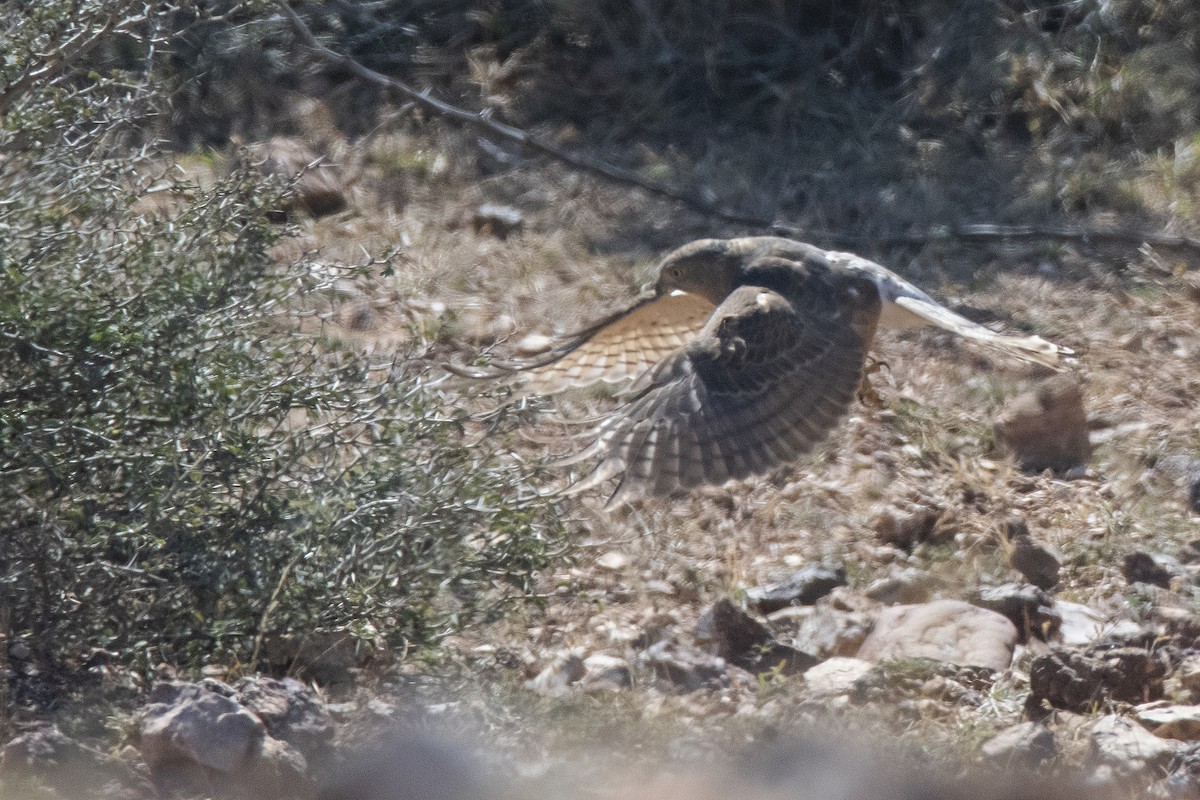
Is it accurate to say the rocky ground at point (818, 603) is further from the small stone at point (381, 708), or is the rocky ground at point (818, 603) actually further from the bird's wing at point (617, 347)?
the bird's wing at point (617, 347)

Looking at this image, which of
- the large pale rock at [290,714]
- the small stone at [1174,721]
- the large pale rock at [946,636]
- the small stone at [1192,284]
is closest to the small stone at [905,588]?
the large pale rock at [946,636]

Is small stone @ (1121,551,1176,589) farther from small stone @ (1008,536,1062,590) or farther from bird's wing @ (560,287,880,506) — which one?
bird's wing @ (560,287,880,506)

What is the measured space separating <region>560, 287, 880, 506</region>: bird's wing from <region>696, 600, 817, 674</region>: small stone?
0.45m

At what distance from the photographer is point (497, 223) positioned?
6.96 metres

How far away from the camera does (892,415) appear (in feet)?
17.7

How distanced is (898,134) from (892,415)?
7.95 feet

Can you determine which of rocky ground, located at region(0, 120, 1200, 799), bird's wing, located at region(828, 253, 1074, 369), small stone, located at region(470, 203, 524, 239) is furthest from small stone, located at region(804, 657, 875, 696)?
small stone, located at region(470, 203, 524, 239)

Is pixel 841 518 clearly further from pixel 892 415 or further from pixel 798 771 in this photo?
pixel 798 771

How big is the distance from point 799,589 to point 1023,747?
1.26m

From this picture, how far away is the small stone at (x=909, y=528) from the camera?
4.66 metres

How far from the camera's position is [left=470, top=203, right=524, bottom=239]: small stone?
6.94m

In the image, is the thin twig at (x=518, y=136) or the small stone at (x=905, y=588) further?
the thin twig at (x=518, y=136)

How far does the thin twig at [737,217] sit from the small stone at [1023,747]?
142 inches

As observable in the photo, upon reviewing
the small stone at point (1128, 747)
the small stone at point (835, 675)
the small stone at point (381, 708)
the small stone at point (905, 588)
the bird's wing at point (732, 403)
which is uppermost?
the bird's wing at point (732, 403)
